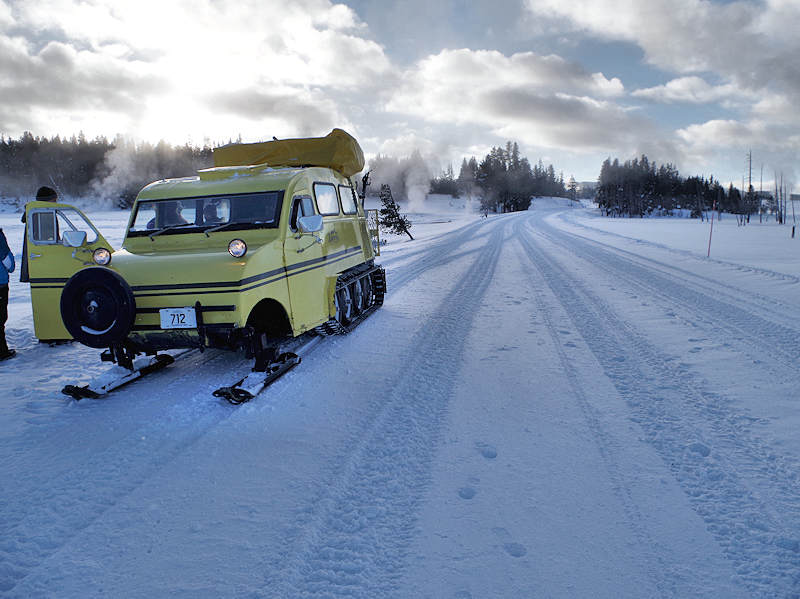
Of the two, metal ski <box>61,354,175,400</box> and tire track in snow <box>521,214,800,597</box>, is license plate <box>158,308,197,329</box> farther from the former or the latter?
tire track in snow <box>521,214,800,597</box>

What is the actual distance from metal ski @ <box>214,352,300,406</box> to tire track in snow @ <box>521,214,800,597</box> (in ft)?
12.3

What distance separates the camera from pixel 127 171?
101000mm

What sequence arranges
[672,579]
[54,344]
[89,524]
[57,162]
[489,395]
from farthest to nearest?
[57,162] < [54,344] < [489,395] < [89,524] < [672,579]

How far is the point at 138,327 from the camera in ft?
15.6

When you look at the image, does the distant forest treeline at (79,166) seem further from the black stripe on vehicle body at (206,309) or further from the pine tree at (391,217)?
the black stripe on vehicle body at (206,309)

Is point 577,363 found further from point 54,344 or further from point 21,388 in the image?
point 54,344

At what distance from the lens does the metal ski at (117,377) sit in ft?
16.0

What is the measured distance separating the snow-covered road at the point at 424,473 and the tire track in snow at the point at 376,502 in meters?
0.01

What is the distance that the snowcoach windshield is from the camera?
5.80 metres

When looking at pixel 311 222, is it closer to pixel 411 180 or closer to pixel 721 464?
pixel 721 464

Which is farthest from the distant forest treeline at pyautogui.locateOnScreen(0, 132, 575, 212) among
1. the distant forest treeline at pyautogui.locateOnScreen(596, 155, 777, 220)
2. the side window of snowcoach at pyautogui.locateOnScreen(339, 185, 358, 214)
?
the side window of snowcoach at pyautogui.locateOnScreen(339, 185, 358, 214)

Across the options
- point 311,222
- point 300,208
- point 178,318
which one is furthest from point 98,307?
point 300,208

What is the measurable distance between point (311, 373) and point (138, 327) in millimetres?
1942

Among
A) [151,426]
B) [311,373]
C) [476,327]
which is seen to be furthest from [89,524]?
[476,327]
